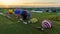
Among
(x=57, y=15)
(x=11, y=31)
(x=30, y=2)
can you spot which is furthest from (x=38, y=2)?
(x=11, y=31)

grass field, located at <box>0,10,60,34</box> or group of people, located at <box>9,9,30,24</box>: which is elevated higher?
group of people, located at <box>9,9,30,24</box>

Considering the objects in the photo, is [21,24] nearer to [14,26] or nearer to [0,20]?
[14,26]

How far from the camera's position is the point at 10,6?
1.27 m

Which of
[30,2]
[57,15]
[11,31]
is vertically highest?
[30,2]

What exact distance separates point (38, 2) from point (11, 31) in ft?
0.98

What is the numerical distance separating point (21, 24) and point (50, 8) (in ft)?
0.83

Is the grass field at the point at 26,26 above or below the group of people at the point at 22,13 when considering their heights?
below

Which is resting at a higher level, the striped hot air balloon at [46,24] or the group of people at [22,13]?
the group of people at [22,13]

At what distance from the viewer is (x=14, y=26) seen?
1.31 m

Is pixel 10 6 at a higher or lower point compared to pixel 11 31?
higher

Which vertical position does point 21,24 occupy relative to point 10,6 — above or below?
below

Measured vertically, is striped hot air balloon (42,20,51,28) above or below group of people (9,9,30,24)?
below

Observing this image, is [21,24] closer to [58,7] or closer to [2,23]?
[2,23]

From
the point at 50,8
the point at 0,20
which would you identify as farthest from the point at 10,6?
the point at 50,8
